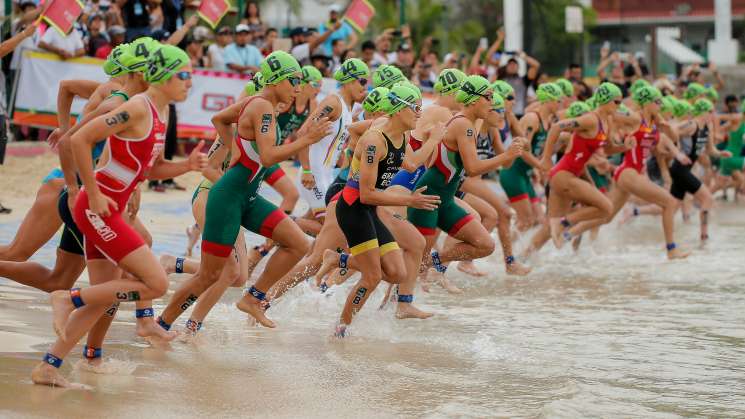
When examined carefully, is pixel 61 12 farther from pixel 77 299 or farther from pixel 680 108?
pixel 680 108

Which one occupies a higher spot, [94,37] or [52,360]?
[94,37]

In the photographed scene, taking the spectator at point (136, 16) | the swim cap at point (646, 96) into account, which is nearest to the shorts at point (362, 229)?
the swim cap at point (646, 96)

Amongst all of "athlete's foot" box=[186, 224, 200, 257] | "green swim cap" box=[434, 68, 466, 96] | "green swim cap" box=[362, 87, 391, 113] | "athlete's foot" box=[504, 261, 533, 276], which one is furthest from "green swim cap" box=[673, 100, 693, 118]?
"green swim cap" box=[362, 87, 391, 113]

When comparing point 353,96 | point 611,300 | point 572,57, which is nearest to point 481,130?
point 353,96

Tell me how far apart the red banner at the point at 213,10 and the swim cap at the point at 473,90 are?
760cm

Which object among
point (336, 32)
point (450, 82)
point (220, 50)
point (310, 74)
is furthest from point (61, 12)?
point (336, 32)

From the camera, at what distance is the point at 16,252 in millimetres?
7738

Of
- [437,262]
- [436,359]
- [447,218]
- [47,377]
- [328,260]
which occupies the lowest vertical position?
[437,262]

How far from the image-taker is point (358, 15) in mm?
19203

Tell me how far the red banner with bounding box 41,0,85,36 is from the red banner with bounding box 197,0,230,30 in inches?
119

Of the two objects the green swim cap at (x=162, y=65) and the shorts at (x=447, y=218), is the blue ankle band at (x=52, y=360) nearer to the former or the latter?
the green swim cap at (x=162, y=65)

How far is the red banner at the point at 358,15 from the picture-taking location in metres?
19.1

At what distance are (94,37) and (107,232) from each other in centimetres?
1108

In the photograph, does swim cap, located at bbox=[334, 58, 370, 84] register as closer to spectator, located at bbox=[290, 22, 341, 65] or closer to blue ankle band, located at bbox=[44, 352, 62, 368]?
blue ankle band, located at bbox=[44, 352, 62, 368]
